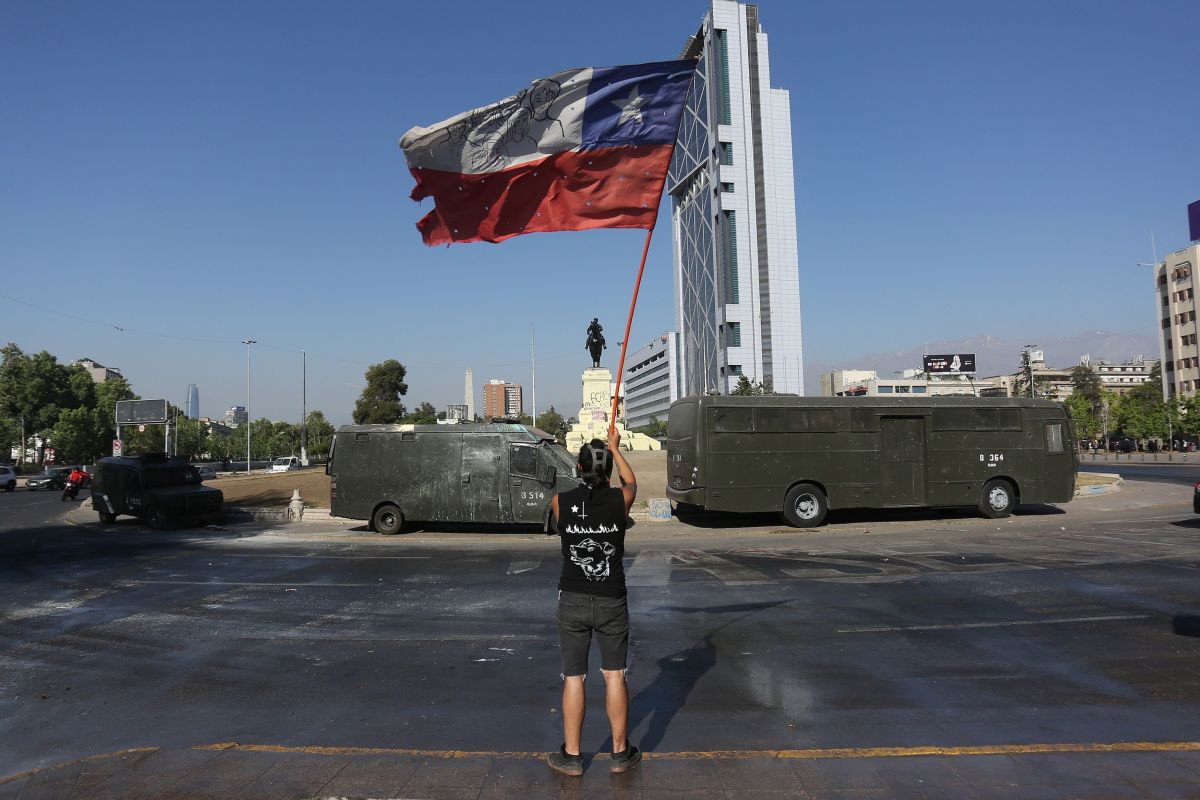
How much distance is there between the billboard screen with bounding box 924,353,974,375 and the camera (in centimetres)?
12369

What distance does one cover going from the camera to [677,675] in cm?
577

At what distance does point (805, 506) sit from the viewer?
17641mm

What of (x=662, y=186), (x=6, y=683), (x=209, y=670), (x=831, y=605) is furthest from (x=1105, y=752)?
(x=6, y=683)

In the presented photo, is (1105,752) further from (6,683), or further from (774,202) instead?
(774,202)

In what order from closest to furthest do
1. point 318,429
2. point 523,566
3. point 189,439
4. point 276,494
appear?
point 523,566
point 276,494
point 189,439
point 318,429

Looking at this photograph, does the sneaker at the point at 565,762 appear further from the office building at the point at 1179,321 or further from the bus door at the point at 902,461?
the office building at the point at 1179,321

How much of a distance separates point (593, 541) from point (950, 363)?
449 ft

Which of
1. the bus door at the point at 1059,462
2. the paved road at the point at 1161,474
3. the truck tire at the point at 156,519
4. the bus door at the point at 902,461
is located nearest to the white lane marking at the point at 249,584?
the truck tire at the point at 156,519

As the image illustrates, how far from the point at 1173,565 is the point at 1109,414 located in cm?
8601

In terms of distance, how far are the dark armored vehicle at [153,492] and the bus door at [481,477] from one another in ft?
27.7

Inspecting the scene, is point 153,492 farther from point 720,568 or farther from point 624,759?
point 624,759

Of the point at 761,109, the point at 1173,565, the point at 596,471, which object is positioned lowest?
the point at 1173,565

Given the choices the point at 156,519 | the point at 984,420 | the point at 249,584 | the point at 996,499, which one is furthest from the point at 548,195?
the point at 156,519

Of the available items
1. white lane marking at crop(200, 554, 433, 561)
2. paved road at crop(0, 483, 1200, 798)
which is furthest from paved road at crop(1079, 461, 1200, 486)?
white lane marking at crop(200, 554, 433, 561)
